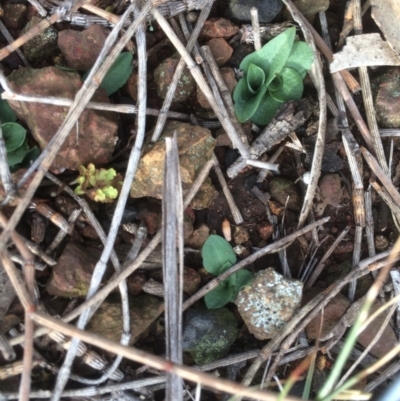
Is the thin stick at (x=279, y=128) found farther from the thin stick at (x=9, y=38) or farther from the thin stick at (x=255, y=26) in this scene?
the thin stick at (x=9, y=38)

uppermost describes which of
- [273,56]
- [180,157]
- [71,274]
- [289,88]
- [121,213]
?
[273,56]

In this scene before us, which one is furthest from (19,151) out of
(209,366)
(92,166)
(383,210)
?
(383,210)

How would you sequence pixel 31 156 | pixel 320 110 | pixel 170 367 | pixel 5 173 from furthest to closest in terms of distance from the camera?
pixel 320 110, pixel 31 156, pixel 5 173, pixel 170 367

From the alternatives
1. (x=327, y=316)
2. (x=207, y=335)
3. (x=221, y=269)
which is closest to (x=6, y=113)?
(x=221, y=269)

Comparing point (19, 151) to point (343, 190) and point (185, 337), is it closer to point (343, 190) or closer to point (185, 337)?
point (185, 337)

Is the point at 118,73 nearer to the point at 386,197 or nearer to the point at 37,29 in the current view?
the point at 37,29

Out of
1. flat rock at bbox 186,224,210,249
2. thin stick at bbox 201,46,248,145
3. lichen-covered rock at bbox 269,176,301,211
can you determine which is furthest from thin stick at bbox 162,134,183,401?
lichen-covered rock at bbox 269,176,301,211

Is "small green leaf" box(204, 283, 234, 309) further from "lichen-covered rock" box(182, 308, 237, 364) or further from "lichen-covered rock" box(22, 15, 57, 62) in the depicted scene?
"lichen-covered rock" box(22, 15, 57, 62)
